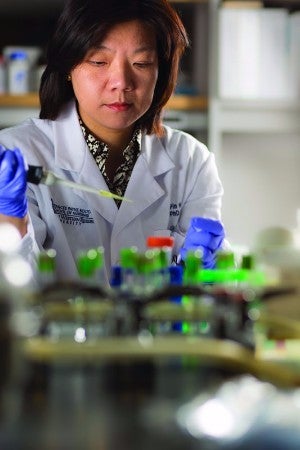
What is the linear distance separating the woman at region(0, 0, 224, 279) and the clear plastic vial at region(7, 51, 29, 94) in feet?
2.59

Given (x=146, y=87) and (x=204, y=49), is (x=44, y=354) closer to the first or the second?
(x=146, y=87)

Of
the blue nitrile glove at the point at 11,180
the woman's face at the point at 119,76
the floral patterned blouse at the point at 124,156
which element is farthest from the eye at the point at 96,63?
the blue nitrile glove at the point at 11,180

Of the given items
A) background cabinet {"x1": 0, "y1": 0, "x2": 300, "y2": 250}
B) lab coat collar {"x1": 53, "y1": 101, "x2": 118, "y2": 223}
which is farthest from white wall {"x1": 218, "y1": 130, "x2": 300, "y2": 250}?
lab coat collar {"x1": 53, "y1": 101, "x2": 118, "y2": 223}

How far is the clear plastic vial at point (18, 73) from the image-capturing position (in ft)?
11.4

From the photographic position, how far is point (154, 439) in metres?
0.79

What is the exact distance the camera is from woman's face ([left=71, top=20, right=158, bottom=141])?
98.5 inches

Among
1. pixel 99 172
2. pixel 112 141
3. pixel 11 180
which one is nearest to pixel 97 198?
pixel 99 172

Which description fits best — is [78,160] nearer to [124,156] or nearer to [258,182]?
[124,156]

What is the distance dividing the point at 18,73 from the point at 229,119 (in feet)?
2.76

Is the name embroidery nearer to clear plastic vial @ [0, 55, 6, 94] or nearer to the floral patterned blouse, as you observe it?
the floral patterned blouse

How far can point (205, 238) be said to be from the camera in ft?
7.48

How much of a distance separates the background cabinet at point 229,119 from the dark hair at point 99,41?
74 centimetres

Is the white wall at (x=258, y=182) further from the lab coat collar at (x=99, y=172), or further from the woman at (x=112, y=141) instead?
the lab coat collar at (x=99, y=172)

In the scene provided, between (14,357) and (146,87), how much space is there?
1.84 meters
